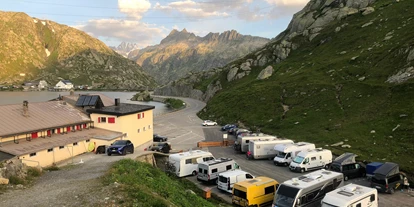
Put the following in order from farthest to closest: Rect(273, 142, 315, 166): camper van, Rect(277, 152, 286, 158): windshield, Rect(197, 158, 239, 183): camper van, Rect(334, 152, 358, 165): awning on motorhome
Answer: Rect(277, 152, 286, 158): windshield < Rect(273, 142, 315, 166): camper van < Rect(334, 152, 358, 165): awning on motorhome < Rect(197, 158, 239, 183): camper van

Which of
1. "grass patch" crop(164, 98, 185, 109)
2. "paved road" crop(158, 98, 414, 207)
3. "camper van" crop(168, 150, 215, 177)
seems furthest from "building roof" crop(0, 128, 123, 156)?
"grass patch" crop(164, 98, 185, 109)

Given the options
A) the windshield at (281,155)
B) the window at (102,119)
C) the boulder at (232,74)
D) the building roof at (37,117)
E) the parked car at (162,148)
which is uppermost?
the boulder at (232,74)

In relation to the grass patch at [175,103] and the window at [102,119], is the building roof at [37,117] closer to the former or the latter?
the window at [102,119]

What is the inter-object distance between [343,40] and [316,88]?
41.1m

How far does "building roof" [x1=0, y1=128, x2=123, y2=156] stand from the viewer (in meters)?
30.8

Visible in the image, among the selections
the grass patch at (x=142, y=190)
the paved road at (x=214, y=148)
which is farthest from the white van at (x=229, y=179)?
the grass patch at (x=142, y=190)

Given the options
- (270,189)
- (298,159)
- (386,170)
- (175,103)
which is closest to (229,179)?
(270,189)

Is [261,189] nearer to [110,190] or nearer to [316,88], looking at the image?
[110,190]

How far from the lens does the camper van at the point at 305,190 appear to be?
23344mm

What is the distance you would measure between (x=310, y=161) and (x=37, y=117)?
1364 inches

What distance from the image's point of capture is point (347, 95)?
214ft

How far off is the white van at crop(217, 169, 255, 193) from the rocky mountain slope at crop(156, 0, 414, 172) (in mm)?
18436

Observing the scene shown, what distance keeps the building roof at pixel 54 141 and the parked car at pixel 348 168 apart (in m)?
→ 28.4

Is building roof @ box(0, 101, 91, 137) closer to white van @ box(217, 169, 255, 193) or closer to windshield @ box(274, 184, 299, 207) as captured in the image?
white van @ box(217, 169, 255, 193)
